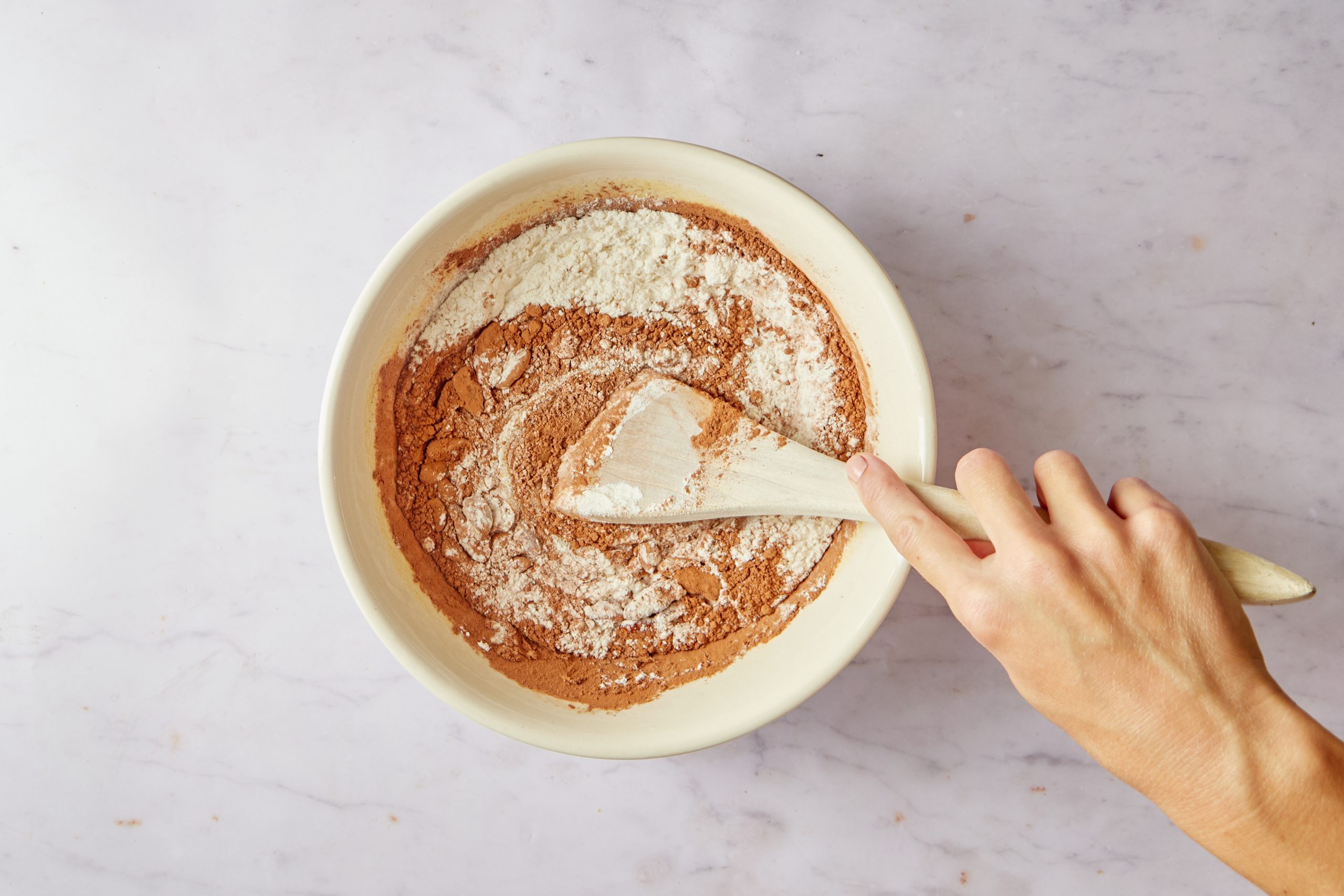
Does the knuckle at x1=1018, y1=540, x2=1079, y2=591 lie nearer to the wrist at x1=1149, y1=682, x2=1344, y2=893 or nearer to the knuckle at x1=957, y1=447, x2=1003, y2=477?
the knuckle at x1=957, y1=447, x2=1003, y2=477

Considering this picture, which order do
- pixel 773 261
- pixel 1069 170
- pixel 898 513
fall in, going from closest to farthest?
pixel 898 513 → pixel 773 261 → pixel 1069 170

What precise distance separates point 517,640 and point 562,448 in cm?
26

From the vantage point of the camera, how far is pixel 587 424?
1.01 m

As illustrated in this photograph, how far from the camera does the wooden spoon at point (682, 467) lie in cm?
93

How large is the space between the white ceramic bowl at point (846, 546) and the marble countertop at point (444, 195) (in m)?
0.20

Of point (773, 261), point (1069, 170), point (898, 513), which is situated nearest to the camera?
point (898, 513)

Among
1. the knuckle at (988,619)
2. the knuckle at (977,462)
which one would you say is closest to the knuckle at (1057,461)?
the knuckle at (977,462)

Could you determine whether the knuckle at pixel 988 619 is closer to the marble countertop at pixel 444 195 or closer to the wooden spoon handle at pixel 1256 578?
the wooden spoon handle at pixel 1256 578

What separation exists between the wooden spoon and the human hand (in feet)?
0.78

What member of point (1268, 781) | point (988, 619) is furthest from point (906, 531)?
point (1268, 781)

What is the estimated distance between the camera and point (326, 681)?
113 cm

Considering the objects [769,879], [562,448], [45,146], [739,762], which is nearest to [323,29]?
[45,146]

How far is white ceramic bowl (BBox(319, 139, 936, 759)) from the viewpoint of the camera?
89 cm

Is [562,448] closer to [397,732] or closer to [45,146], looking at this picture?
[397,732]
